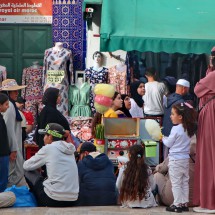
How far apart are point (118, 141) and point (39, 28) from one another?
18.2ft

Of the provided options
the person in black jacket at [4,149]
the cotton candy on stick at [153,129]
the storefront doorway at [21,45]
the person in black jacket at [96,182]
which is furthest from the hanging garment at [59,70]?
the person in black jacket at [96,182]

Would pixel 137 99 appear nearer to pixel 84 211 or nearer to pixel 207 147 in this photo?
pixel 207 147

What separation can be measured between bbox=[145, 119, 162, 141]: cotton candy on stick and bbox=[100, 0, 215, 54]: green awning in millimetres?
1397

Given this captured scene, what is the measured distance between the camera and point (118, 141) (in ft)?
44.4

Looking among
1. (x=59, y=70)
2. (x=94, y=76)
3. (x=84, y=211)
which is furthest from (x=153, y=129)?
(x=59, y=70)

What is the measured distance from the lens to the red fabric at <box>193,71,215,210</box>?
1177 centimetres

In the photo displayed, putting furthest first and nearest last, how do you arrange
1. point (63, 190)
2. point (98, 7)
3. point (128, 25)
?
point (98, 7) < point (128, 25) < point (63, 190)

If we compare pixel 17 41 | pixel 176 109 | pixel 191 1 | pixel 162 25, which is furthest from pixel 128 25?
pixel 17 41

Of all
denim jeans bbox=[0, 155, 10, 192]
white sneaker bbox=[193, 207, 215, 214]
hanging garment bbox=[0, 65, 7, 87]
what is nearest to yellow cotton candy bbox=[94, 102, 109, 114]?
denim jeans bbox=[0, 155, 10, 192]

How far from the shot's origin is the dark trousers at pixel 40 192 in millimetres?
11898

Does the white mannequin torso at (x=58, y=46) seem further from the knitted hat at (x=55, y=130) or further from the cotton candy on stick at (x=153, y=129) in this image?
the knitted hat at (x=55, y=130)

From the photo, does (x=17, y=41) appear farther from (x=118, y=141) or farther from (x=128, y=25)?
(x=118, y=141)

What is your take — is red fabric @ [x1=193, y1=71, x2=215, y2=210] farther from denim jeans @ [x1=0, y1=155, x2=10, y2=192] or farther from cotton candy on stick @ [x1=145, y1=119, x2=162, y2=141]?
denim jeans @ [x1=0, y1=155, x2=10, y2=192]

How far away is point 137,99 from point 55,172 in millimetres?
3941
